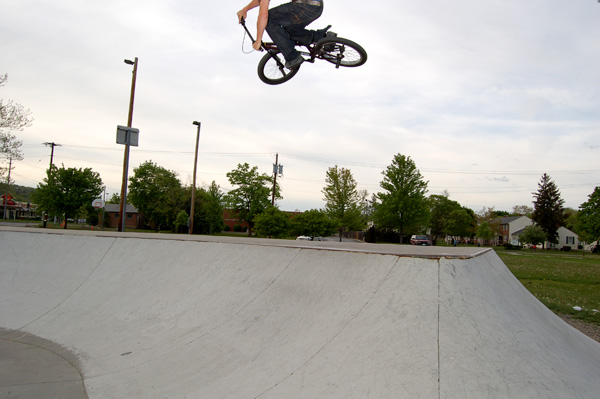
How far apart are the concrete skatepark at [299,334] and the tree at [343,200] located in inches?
1150

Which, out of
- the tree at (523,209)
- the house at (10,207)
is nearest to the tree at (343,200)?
the house at (10,207)

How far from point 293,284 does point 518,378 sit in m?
2.24

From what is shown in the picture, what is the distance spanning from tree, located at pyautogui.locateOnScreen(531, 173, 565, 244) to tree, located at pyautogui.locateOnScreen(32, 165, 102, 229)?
6409 cm

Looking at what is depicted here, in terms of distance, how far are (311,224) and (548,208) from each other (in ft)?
168

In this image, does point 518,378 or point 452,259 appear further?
point 452,259

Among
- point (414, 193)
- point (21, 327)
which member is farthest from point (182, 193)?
point (21, 327)

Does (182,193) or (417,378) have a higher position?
(182,193)

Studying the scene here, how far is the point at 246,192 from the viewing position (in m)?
45.1

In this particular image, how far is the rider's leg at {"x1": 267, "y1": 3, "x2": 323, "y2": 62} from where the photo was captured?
4.84 m

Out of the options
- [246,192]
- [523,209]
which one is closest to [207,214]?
[246,192]

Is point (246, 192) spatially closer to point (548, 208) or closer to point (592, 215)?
point (592, 215)

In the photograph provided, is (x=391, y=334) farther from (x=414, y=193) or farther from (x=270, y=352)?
(x=414, y=193)

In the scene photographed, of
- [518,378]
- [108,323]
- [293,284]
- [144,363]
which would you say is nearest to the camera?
[518,378]

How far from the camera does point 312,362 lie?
294cm
